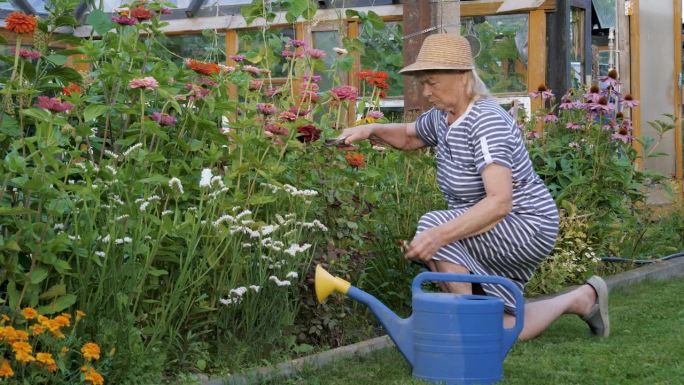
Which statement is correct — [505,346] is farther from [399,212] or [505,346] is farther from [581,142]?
[581,142]

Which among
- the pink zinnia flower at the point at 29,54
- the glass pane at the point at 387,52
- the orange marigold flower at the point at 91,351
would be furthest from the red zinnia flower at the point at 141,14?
the glass pane at the point at 387,52

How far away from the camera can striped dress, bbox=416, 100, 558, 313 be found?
14.2 ft

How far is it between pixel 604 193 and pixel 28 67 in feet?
12.1

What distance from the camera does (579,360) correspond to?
13.8 ft

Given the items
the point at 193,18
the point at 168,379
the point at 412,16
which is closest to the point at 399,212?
the point at 168,379

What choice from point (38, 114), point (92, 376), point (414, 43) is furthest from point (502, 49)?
point (92, 376)

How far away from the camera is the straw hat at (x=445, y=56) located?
4.35 meters

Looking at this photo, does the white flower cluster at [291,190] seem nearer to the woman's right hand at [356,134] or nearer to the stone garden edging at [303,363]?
the woman's right hand at [356,134]

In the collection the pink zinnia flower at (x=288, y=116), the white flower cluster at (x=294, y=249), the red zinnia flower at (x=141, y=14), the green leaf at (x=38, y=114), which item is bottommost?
the white flower cluster at (x=294, y=249)

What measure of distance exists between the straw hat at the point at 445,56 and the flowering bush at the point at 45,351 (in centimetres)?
157

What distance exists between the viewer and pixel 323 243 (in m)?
4.67

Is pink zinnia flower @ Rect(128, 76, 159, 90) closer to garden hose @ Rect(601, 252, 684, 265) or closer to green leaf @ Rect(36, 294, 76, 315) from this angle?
green leaf @ Rect(36, 294, 76, 315)

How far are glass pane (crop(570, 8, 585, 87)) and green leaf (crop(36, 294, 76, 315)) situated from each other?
7.76m

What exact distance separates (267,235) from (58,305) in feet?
3.35
